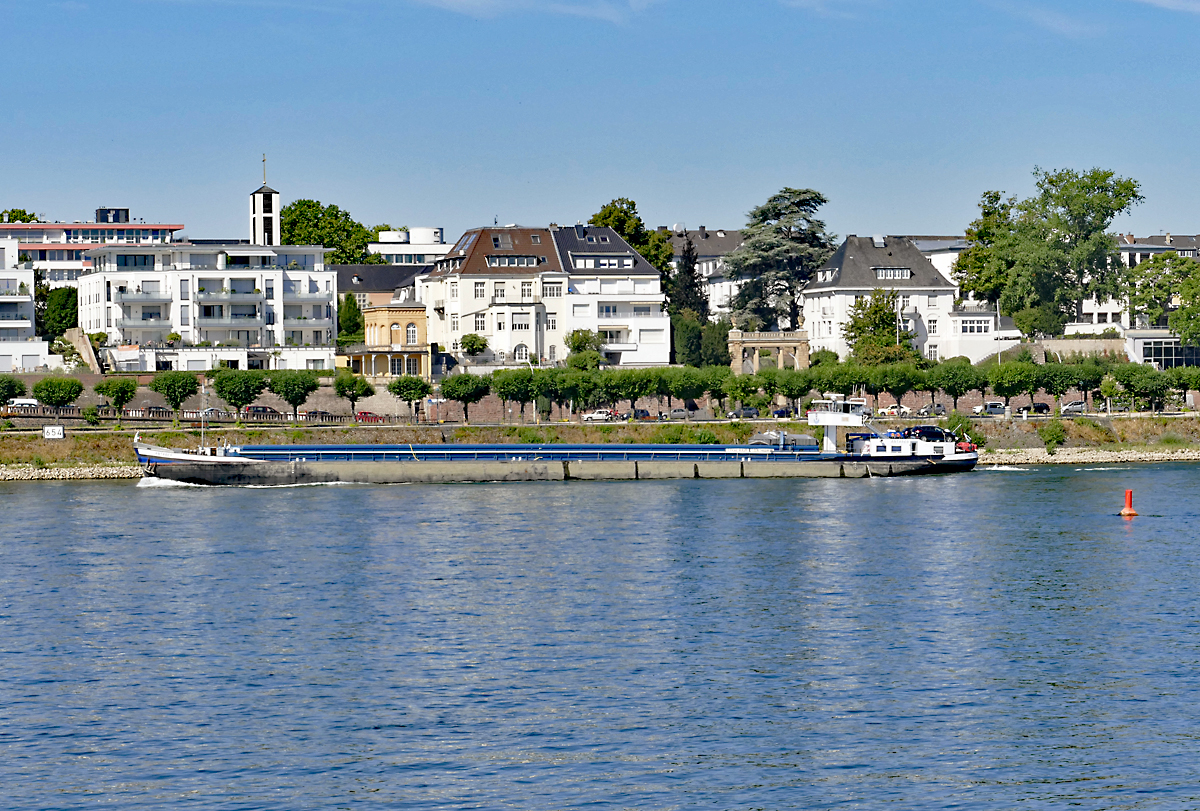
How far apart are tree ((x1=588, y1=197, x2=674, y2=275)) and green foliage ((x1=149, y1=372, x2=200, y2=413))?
4654cm

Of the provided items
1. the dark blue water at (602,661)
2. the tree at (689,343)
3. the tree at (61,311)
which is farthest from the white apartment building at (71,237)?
the dark blue water at (602,661)

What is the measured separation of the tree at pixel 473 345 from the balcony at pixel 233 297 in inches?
644

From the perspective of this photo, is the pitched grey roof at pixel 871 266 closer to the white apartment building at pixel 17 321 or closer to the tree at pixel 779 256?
the tree at pixel 779 256

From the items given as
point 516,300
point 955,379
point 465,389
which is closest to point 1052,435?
point 955,379

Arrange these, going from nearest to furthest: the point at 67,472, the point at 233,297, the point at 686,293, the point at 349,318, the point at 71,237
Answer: the point at 67,472
the point at 233,297
the point at 349,318
the point at 686,293
the point at 71,237

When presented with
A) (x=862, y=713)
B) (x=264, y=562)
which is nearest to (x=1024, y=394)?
(x=264, y=562)

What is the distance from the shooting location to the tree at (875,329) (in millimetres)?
117750

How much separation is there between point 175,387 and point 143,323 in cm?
1971

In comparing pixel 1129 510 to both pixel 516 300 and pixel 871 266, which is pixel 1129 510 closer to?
pixel 516 300

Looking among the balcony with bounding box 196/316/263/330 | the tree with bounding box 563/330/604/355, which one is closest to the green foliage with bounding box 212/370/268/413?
the balcony with bounding box 196/316/263/330

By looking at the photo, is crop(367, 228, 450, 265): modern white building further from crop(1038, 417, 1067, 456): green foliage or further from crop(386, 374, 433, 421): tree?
crop(1038, 417, 1067, 456): green foliage

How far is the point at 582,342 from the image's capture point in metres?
120

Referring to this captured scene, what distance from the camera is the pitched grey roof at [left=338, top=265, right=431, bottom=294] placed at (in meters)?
146

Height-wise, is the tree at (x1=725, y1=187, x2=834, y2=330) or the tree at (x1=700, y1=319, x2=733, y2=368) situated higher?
the tree at (x1=725, y1=187, x2=834, y2=330)
